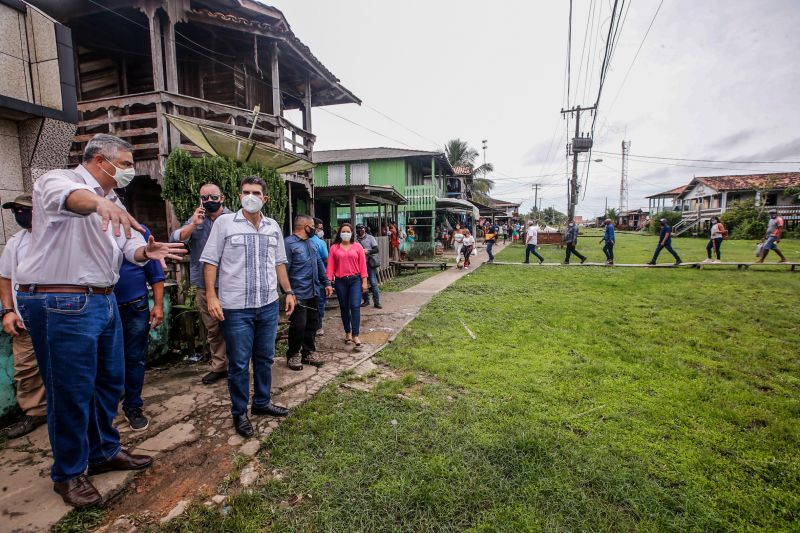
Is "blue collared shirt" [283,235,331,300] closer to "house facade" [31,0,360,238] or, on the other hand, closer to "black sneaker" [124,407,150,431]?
"black sneaker" [124,407,150,431]

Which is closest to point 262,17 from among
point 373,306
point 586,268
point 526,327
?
point 373,306

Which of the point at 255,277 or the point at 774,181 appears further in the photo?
the point at 774,181

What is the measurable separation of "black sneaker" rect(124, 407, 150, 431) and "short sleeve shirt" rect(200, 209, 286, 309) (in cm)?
123

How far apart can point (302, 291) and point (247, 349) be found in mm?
1578

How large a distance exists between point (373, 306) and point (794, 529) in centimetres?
656

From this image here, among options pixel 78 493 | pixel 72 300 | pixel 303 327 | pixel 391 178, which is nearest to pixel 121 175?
pixel 72 300

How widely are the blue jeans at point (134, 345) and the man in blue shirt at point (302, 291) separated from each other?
1533 millimetres

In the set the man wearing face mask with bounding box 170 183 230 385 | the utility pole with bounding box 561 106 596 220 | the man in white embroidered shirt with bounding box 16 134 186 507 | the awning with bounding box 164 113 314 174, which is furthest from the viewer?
the utility pole with bounding box 561 106 596 220

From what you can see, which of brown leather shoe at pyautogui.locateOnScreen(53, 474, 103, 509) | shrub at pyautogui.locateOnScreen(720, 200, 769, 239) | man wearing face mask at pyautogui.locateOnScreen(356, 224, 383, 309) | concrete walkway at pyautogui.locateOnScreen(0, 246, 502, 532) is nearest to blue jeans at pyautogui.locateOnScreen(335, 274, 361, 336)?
concrete walkway at pyautogui.locateOnScreen(0, 246, 502, 532)

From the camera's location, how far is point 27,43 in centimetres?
440

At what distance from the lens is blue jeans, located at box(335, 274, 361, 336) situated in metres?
5.08

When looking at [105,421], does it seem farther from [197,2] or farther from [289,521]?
[197,2]

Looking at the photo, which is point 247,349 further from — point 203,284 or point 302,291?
point 302,291

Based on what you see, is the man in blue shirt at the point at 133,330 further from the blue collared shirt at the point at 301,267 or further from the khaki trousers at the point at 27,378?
the blue collared shirt at the point at 301,267
